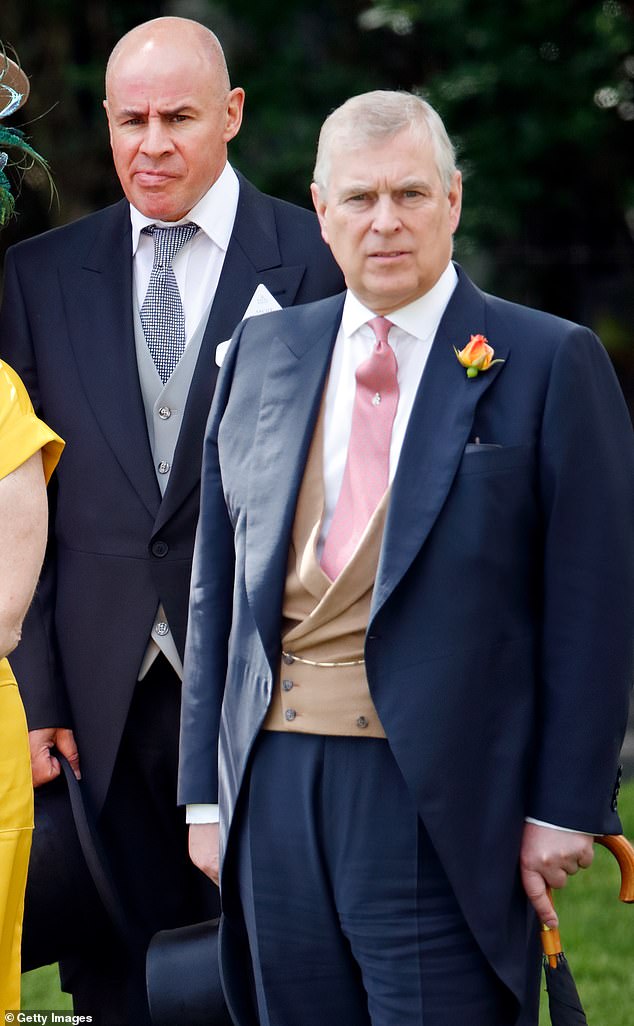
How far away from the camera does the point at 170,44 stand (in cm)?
341

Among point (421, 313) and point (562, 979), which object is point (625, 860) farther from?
point (421, 313)

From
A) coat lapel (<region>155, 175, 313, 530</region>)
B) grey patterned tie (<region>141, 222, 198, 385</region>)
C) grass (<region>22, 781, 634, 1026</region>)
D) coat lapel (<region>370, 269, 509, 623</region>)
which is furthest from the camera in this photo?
grass (<region>22, 781, 634, 1026</region>)

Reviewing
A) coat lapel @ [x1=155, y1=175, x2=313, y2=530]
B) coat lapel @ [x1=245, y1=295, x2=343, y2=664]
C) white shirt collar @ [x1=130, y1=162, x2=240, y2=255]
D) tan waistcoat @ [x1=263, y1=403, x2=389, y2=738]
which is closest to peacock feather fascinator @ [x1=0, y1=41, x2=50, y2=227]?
white shirt collar @ [x1=130, y1=162, x2=240, y2=255]

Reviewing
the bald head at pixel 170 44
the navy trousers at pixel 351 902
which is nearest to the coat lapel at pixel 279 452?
the navy trousers at pixel 351 902

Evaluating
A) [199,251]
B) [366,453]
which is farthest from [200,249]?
[366,453]

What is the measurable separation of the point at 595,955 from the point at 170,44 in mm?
2892

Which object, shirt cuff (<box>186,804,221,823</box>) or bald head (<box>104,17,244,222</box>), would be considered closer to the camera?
shirt cuff (<box>186,804,221,823</box>)

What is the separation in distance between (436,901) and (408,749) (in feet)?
0.89

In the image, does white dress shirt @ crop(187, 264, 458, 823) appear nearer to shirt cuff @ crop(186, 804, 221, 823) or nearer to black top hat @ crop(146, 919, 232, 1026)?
shirt cuff @ crop(186, 804, 221, 823)

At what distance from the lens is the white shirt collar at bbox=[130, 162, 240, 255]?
3.52m

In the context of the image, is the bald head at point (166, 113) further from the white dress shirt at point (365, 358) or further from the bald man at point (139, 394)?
the white dress shirt at point (365, 358)

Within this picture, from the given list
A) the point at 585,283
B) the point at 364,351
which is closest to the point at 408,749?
the point at 364,351

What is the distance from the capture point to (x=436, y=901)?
106 inches

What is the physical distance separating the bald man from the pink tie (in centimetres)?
68
